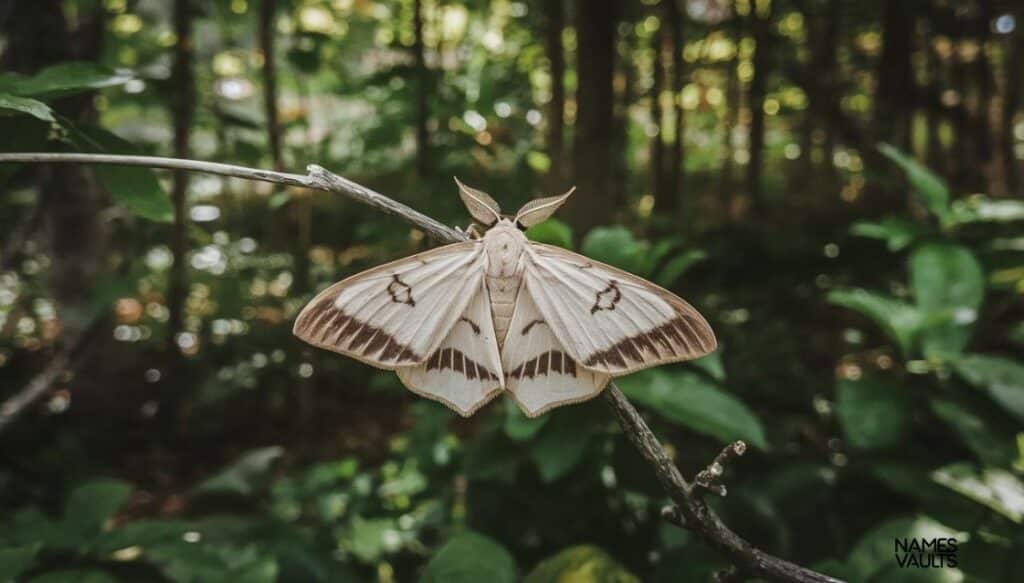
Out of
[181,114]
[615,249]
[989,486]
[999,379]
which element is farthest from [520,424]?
[181,114]

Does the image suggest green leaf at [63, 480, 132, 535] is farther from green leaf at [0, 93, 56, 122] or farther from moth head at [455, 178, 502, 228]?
moth head at [455, 178, 502, 228]

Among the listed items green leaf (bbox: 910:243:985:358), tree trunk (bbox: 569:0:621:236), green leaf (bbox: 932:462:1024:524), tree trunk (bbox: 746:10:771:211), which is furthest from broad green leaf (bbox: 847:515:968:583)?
tree trunk (bbox: 746:10:771:211)

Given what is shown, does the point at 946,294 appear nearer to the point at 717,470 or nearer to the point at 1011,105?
→ the point at 717,470

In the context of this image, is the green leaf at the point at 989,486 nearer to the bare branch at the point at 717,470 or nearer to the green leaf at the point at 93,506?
the bare branch at the point at 717,470

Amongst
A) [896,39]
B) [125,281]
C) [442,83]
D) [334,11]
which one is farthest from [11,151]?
[896,39]

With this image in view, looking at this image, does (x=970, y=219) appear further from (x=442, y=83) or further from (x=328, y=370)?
(x=328, y=370)
